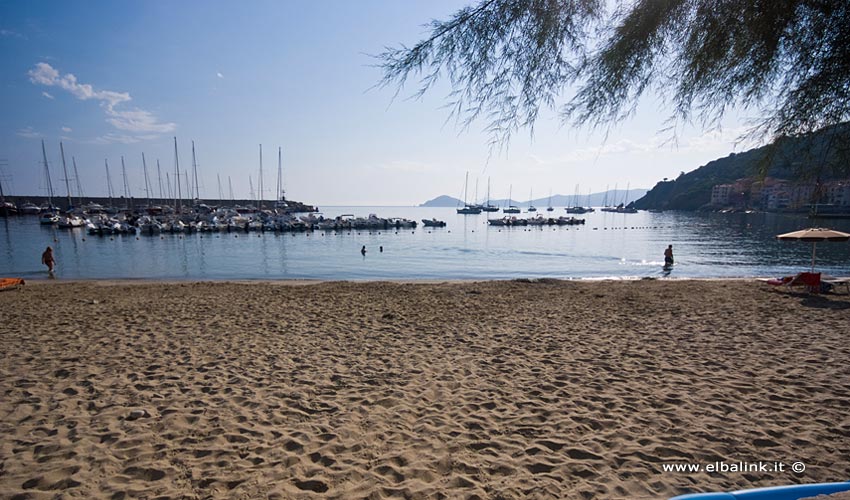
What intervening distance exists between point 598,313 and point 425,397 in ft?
22.5

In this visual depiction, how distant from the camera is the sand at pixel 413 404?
3.34 m

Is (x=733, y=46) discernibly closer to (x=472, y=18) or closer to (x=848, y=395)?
(x=472, y=18)

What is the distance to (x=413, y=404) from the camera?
15.9 ft

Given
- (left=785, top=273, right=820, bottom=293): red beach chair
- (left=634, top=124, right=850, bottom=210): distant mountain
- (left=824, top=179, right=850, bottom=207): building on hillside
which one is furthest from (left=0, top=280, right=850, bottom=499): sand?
(left=785, top=273, right=820, bottom=293): red beach chair

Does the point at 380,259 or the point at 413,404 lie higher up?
the point at 413,404

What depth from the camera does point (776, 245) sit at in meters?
40.6

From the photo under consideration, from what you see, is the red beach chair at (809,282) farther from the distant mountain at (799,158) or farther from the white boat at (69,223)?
the white boat at (69,223)

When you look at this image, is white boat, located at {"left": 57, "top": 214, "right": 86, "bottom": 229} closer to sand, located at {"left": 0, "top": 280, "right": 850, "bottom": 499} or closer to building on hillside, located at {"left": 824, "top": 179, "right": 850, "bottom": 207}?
sand, located at {"left": 0, "top": 280, "right": 850, "bottom": 499}

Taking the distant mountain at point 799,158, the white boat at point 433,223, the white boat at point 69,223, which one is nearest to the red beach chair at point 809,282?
the distant mountain at point 799,158

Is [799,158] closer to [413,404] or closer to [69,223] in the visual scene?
[413,404]

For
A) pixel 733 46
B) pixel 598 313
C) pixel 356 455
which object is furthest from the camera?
pixel 598 313

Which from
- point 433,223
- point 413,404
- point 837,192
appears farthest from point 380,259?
point 433,223

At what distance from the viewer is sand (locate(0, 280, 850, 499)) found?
334cm

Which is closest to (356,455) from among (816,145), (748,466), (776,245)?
(748,466)
